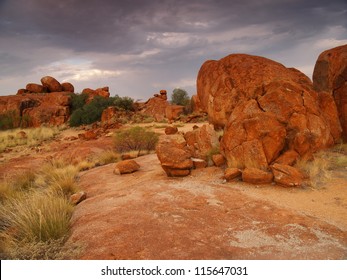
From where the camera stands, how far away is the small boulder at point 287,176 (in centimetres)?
631

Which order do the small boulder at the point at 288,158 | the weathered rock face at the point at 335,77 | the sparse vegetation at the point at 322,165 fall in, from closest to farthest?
the sparse vegetation at the point at 322,165, the small boulder at the point at 288,158, the weathered rock face at the point at 335,77

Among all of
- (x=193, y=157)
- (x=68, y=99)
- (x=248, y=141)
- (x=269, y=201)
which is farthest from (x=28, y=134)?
(x=269, y=201)

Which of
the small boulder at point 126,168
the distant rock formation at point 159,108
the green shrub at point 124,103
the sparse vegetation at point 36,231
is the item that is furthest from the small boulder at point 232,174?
the green shrub at point 124,103

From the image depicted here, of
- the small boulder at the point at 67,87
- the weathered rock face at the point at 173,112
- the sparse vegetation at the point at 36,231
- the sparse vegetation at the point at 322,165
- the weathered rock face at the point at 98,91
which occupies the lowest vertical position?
the sparse vegetation at the point at 322,165

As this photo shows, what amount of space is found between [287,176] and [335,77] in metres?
5.20

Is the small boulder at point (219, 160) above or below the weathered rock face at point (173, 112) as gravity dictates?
below

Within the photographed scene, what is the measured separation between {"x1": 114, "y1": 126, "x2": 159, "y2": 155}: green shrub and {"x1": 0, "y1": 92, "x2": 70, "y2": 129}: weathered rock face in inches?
679

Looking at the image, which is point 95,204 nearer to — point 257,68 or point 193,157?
point 193,157

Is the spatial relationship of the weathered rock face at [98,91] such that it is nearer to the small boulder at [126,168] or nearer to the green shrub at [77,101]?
the green shrub at [77,101]

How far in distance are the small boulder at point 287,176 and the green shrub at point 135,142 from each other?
7135 millimetres

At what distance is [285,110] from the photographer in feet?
25.8

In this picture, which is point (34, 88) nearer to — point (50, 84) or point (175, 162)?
point (50, 84)

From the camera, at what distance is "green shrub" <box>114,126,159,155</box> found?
524 inches

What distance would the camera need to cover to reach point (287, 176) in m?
6.39
